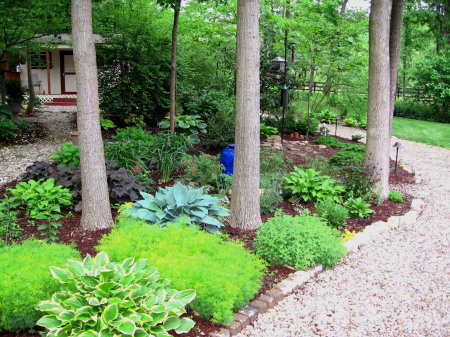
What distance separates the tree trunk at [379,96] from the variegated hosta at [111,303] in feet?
13.9

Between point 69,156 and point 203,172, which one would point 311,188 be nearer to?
point 203,172

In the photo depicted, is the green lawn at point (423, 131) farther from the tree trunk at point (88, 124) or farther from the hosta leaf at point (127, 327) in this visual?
the hosta leaf at point (127, 327)

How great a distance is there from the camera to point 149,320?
2.50 m

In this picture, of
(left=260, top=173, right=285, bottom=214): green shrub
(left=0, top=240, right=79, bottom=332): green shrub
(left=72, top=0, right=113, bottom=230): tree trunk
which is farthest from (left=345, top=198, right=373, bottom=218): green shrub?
(left=0, top=240, right=79, bottom=332): green shrub

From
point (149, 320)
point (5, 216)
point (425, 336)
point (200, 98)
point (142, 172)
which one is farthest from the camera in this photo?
point (200, 98)

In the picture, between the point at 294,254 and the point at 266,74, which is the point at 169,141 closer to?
the point at 294,254

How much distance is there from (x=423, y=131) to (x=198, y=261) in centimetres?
1465

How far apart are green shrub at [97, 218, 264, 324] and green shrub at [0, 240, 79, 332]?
0.46 meters

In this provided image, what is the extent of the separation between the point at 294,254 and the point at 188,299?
151 centimetres

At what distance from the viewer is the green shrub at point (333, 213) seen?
5086 millimetres

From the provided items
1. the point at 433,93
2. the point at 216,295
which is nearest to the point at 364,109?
the point at 433,93

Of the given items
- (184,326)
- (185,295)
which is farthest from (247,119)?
(184,326)

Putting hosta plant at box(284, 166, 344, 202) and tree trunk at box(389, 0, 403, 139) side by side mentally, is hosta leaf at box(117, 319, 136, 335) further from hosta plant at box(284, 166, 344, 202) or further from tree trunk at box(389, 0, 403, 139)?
tree trunk at box(389, 0, 403, 139)

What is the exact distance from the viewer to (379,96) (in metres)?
6.31
